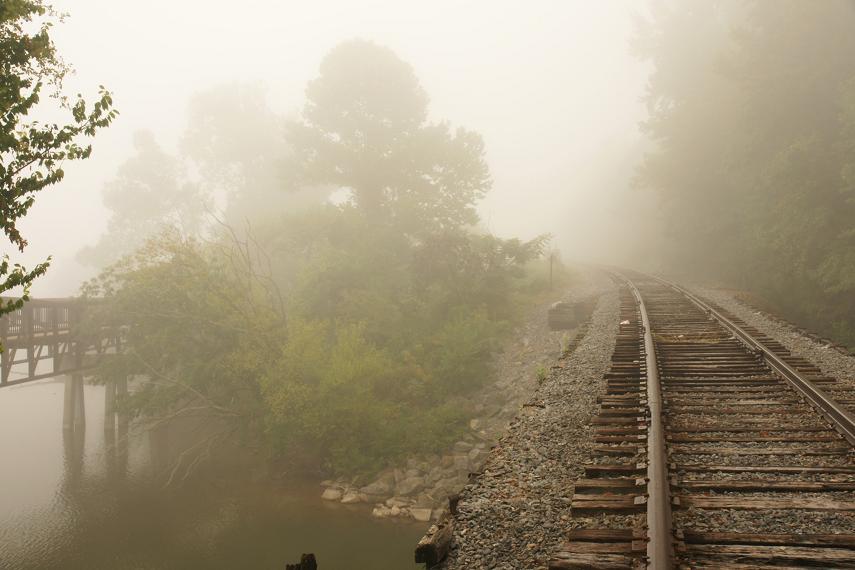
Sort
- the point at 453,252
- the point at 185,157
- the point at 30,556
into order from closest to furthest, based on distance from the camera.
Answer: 1. the point at 30,556
2. the point at 453,252
3. the point at 185,157

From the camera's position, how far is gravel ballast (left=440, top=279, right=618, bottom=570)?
183 inches


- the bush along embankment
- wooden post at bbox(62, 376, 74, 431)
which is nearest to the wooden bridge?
wooden post at bbox(62, 376, 74, 431)

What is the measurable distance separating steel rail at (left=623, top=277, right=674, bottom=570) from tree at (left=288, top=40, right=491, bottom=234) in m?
19.7

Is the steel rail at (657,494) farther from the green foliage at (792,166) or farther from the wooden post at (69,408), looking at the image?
the wooden post at (69,408)

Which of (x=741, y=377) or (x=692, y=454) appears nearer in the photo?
(x=692, y=454)

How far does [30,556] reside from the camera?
14758 millimetres

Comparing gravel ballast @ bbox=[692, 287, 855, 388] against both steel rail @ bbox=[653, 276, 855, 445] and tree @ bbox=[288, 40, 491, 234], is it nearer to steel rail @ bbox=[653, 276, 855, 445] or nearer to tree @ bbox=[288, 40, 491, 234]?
steel rail @ bbox=[653, 276, 855, 445]

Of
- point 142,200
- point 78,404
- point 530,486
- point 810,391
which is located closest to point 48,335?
point 78,404

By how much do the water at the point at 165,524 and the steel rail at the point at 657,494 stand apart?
7861mm

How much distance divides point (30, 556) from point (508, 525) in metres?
15.9

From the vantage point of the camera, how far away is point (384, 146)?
27.9m

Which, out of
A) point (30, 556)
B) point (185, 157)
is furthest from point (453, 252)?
point (185, 157)

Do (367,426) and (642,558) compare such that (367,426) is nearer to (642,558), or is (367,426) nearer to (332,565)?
(332,565)

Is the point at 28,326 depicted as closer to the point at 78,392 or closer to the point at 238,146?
the point at 78,392
